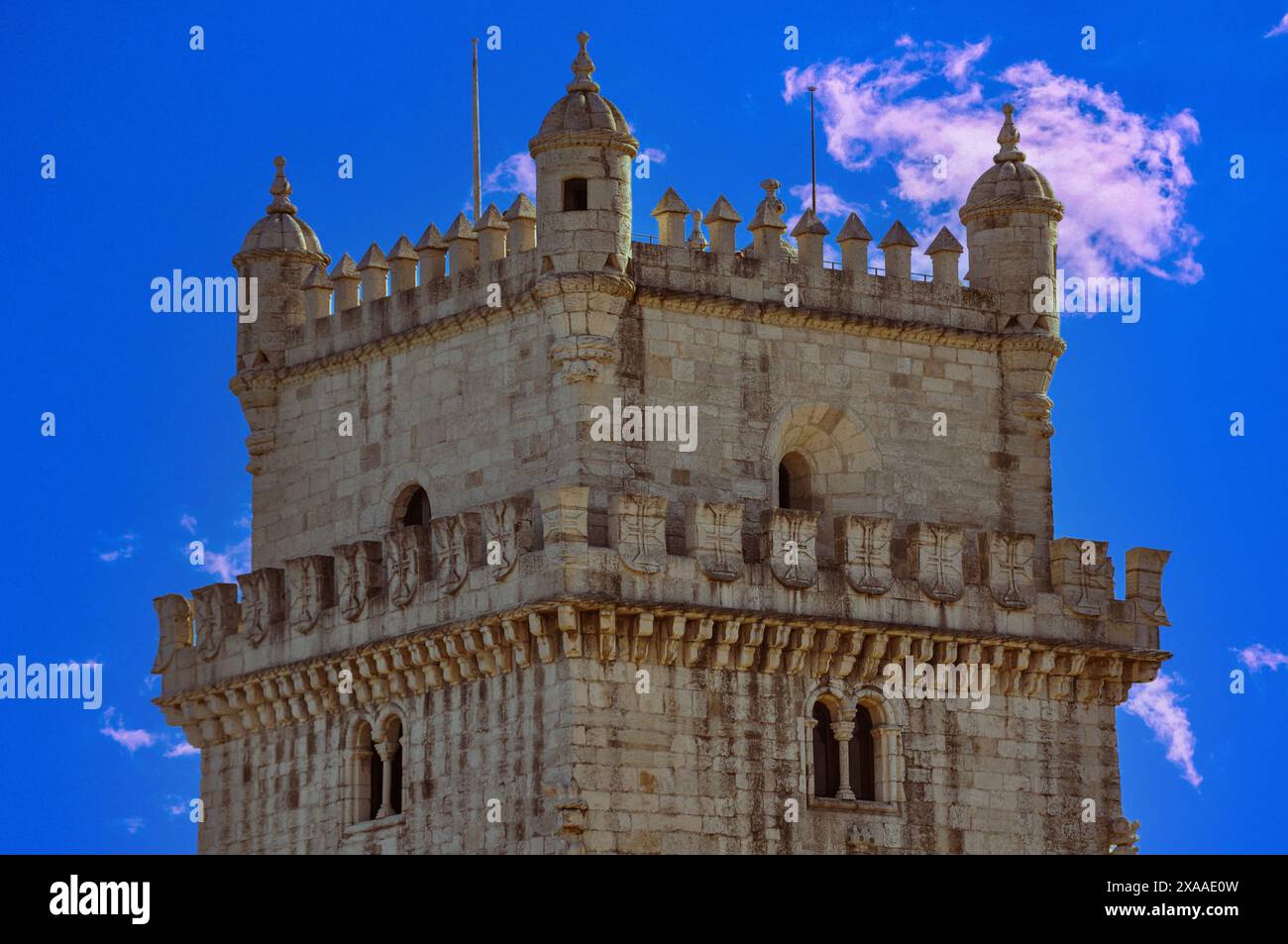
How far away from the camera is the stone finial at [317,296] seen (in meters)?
62.5

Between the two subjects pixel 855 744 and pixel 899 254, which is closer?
pixel 855 744

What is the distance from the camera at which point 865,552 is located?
5838 centimetres

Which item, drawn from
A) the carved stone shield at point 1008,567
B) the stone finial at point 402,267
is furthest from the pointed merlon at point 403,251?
the carved stone shield at point 1008,567

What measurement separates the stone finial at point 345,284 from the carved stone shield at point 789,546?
813 centimetres

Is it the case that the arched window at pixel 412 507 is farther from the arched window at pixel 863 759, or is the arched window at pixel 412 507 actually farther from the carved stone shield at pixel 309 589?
the arched window at pixel 863 759

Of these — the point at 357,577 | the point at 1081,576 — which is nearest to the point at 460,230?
the point at 357,577

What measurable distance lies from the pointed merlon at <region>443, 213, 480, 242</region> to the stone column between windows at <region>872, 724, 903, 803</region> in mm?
9531

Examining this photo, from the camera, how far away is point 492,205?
59.8 metres

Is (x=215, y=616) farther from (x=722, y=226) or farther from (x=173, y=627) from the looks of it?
(x=722, y=226)

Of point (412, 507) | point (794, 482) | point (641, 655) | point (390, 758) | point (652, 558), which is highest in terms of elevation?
point (794, 482)

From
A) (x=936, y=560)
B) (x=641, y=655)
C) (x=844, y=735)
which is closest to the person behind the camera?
(x=641, y=655)

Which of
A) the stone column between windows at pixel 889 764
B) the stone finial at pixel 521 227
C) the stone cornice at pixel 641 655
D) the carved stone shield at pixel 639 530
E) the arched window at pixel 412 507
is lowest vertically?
the stone column between windows at pixel 889 764

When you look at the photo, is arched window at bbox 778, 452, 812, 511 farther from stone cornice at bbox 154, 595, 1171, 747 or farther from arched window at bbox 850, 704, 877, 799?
arched window at bbox 850, 704, 877, 799

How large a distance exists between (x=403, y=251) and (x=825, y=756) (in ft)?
33.2
